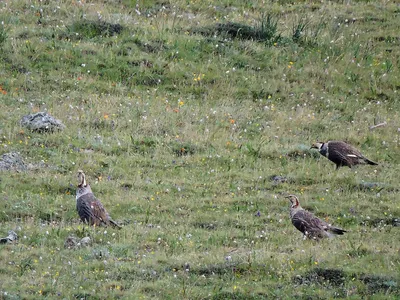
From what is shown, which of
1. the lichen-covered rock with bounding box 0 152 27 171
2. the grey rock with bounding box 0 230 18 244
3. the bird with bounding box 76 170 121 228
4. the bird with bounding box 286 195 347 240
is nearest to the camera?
the grey rock with bounding box 0 230 18 244

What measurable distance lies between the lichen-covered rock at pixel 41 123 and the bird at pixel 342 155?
5343 mm

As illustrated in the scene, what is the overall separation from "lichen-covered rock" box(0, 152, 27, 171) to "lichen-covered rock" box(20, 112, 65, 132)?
1254 mm

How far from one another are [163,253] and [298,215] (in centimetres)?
245

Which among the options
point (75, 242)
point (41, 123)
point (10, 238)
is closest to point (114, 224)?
point (75, 242)

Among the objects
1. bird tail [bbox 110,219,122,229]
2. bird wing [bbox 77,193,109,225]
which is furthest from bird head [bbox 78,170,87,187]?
bird tail [bbox 110,219,122,229]

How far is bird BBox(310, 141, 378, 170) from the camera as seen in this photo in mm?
16312

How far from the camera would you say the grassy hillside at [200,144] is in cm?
1104

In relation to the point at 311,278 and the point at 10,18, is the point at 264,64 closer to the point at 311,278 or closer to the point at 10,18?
the point at 10,18

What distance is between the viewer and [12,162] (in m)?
15.4

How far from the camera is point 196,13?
23766mm

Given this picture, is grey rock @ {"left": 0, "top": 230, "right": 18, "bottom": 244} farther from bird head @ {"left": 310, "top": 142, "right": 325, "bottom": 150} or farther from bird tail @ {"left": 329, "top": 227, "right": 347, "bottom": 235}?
bird head @ {"left": 310, "top": 142, "right": 325, "bottom": 150}

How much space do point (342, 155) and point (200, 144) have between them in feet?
9.37

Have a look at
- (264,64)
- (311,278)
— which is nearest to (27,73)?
(264,64)

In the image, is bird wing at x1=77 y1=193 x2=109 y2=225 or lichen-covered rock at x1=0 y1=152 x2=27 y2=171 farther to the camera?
lichen-covered rock at x1=0 y1=152 x2=27 y2=171
